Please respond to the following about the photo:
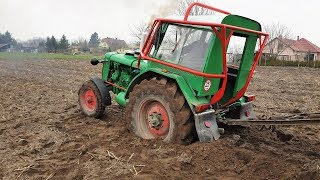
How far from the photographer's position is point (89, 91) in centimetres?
822

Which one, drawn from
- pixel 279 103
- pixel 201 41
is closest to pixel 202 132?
pixel 201 41

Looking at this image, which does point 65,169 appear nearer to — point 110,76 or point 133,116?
point 133,116

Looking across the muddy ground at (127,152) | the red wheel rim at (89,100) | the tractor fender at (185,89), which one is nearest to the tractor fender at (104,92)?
the red wheel rim at (89,100)

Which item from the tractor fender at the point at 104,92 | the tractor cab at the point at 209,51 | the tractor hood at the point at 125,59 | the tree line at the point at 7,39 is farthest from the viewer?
the tree line at the point at 7,39

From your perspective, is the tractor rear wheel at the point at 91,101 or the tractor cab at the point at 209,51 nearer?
the tractor cab at the point at 209,51

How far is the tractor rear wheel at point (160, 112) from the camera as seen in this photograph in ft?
A: 19.2

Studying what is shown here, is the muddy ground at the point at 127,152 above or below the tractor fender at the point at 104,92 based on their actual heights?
below

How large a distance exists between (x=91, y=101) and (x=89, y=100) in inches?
2.0

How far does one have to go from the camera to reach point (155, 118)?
6285mm

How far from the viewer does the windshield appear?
593cm

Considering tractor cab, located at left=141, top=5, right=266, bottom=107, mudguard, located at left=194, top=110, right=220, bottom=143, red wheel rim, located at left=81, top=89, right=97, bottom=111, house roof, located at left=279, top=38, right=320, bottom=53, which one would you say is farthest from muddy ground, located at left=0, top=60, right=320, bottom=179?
house roof, located at left=279, top=38, right=320, bottom=53

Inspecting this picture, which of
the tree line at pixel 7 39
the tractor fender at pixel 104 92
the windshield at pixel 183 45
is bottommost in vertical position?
the tractor fender at pixel 104 92

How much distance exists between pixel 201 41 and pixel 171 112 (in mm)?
1201

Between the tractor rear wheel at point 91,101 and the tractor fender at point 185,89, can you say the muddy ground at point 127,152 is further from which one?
the tractor fender at point 185,89
